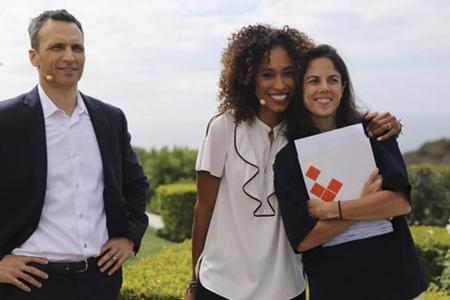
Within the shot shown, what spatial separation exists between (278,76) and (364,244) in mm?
762

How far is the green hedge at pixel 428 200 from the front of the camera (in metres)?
8.88

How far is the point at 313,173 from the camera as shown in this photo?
2760mm

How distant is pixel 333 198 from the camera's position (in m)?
2.76

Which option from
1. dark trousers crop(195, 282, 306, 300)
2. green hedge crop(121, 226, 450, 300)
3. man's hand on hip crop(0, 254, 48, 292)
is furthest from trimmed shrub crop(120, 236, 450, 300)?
man's hand on hip crop(0, 254, 48, 292)

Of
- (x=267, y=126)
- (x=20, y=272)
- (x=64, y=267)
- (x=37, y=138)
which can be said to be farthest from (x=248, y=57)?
(x=20, y=272)

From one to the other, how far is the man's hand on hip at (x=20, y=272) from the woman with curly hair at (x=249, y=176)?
70 cm

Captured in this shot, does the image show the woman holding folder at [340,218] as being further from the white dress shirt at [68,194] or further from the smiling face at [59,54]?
the smiling face at [59,54]

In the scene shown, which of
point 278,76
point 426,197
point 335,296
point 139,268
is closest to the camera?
point 335,296

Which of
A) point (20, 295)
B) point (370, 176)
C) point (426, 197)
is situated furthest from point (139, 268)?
point (426, 197)

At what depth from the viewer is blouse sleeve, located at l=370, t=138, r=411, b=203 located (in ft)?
8.89

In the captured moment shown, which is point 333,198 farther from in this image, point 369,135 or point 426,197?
point 426,197

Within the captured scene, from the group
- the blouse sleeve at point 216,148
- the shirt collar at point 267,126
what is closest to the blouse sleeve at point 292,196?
the shirt collar at point 267,126

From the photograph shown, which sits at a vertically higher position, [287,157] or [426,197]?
[287,157]

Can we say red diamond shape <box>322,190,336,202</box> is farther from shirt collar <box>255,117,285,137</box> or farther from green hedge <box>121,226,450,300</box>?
green hedge <box>121,226,450,300</box>
